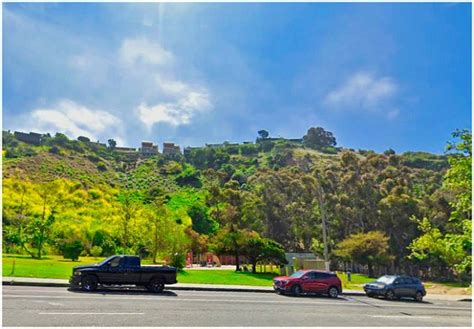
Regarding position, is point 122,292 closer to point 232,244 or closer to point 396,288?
point 396,288

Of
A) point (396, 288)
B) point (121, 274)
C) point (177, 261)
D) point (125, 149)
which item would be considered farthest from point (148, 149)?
point (121, 274)

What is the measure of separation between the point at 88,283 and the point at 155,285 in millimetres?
3076

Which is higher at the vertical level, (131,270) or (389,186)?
(389,186)

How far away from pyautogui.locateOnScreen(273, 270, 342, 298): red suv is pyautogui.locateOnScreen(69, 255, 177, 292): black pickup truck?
6714 millimetres

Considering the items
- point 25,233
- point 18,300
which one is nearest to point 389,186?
point 25,233

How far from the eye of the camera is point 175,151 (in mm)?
167000

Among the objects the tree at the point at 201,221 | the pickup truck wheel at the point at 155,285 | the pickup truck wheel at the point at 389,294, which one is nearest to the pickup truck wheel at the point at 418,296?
the pickup truck wheel at the point at 389,294

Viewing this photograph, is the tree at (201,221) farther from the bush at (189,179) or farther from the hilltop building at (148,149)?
the hilltop building at (148,149)

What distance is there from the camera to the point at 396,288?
27562 mm

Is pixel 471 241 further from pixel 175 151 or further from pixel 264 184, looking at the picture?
pixel 175 151

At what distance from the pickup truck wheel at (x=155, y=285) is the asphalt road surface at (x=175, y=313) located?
4.65 feet

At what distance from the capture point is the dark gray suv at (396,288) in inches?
1077

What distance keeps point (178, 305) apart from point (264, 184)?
60861 millimetres

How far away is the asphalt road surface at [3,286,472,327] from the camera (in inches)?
477
